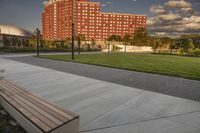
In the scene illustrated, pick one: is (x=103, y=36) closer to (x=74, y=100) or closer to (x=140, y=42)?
(x=140, y=42)

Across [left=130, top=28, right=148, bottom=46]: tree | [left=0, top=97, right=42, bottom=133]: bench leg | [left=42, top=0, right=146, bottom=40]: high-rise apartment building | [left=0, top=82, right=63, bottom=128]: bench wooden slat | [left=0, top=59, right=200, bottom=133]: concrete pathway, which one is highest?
[left=42, top=0, right=146, bottom=40]: high-rise apartment building

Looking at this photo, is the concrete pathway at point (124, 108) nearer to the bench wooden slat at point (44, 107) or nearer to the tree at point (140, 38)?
the bench wooden slat at point (44, 107)

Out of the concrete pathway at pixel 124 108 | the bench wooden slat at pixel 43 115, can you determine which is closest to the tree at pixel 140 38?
the concrete pathway at pixel 124 108

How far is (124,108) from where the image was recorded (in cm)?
521

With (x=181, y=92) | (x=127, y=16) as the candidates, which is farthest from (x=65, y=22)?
(x=181, y=92)

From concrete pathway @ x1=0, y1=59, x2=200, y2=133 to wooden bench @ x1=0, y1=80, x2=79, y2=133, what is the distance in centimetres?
68

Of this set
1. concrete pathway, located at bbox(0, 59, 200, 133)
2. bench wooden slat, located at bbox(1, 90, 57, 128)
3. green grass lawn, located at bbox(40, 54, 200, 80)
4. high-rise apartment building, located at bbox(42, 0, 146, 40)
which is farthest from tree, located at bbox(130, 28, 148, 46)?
bench wooden slat, located at bbox(1, 90, 57, 128)

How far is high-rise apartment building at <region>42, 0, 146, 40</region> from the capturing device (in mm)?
130125

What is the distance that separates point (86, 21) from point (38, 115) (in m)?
133

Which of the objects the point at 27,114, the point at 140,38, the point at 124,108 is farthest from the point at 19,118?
the point at 140,38

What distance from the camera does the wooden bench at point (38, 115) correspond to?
305cm

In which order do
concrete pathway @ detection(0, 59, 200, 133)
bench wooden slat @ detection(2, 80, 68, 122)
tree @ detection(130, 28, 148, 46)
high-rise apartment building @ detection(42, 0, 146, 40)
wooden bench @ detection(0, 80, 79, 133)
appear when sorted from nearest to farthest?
1. wooden bench @ detection(0, 80, 79, 133)
2. bench wooden slat @ detection(2, 80, 68, 122)
3. concrete pathway @ detection(0, 59, 200, 133)
4. tree @ detection(130, 28, 148, 46)
5. high-rise apartment building @ detection(42, 0, 146, 40)

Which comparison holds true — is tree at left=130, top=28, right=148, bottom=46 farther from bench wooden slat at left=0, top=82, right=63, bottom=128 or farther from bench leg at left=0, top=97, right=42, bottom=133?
bench wooden slat at left=0, top=82, right=63, bottom=128

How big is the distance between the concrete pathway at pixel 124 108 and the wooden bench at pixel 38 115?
2.23 ft
